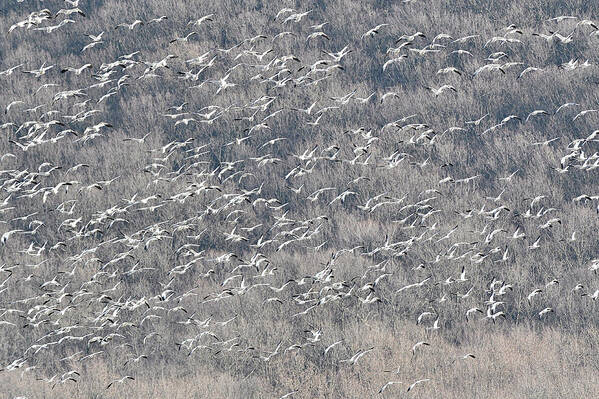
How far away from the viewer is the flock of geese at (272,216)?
12.9m

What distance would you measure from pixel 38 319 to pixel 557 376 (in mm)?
7477

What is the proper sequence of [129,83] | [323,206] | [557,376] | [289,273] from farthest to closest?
[129,83]
[323,206]
[289,273]
[557,376]

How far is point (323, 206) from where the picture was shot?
54.5 ft

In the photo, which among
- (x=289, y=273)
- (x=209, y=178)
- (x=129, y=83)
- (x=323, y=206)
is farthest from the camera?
(x=129, y=83)

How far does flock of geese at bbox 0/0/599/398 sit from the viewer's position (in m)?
12.9

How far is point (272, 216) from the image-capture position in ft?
54.7

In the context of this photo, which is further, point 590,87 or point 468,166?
point 590,87

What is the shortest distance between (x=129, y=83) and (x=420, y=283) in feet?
33.8

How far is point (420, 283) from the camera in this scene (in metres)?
13.2

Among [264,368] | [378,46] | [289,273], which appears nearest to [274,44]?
[378,46]

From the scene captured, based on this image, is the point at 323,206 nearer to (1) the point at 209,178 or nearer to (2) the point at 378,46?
(1) the point at 209,178

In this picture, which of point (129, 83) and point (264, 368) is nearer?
point (264, 368)

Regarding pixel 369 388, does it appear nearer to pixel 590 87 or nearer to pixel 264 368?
pixel 264 368

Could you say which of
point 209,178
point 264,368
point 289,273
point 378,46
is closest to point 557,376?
point 264,368
